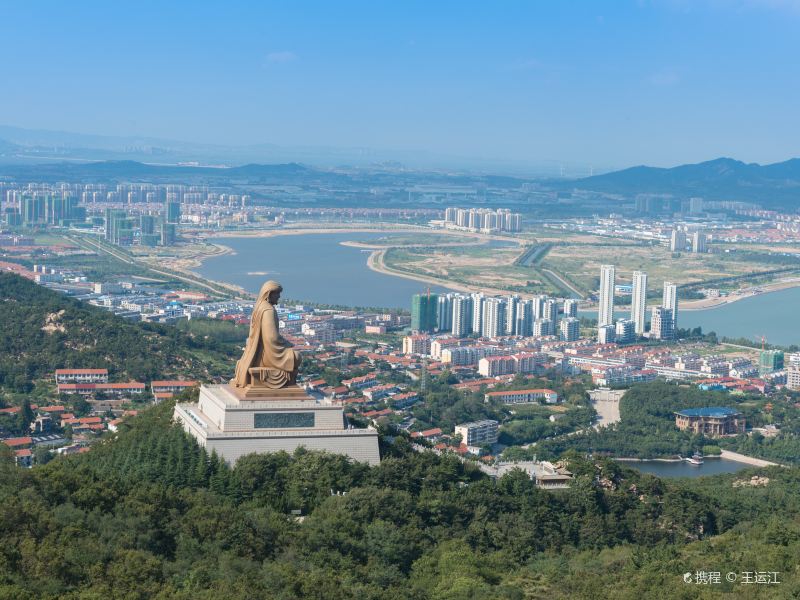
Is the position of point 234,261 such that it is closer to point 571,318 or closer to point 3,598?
point 571,318

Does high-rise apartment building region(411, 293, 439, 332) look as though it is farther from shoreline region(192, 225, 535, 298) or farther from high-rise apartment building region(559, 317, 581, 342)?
shoreline region(192, 225, 535, 298)

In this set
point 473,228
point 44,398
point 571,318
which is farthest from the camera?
point 473,228

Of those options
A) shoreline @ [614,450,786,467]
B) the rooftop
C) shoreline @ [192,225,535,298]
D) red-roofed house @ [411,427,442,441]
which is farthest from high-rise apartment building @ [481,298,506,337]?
red-roofed house @ [411,427,442,441]

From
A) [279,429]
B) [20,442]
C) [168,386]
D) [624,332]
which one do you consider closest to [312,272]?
[624,332]

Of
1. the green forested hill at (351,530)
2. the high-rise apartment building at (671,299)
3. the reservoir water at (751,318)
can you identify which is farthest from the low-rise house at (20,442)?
the reservoir water at (751,318)

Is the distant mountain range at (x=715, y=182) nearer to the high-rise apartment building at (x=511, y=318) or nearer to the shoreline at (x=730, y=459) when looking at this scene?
the high-rise apartment building at (x=511, y=318)

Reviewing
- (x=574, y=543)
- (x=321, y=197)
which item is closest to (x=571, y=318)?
(x=574, y=543)
